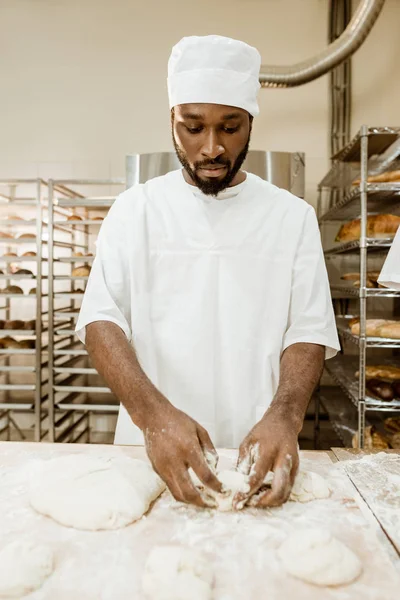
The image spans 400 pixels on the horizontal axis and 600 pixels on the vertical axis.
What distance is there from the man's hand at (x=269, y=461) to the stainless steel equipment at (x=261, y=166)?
2255 mm

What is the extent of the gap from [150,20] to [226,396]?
129 inches

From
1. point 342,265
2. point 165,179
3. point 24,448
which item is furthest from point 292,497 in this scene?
point 342,265

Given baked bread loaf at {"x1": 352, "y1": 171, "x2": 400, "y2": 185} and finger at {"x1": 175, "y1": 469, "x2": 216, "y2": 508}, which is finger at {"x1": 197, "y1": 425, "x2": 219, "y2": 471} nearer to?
finger at {"x1": 175, "y1": 469, "x2": 216, "y2": 508}

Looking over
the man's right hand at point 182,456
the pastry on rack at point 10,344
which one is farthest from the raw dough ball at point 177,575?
the pastry on rack at point 10,344

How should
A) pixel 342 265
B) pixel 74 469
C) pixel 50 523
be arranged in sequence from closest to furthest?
pixel 50 523, pixel 74 469, pixel 342 265

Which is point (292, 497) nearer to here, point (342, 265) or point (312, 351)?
point (312, 351)

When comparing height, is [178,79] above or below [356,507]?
above

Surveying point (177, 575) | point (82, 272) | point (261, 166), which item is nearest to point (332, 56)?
point (261, 166)

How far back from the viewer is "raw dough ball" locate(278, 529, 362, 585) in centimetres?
71

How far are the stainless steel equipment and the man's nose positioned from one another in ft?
5.93

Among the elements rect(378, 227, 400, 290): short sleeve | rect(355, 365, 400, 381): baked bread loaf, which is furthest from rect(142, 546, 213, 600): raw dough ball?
rect(355, 365, 400, 381): baked bread loaf

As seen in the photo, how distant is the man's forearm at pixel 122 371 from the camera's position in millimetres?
992

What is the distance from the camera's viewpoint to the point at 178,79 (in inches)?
50.2

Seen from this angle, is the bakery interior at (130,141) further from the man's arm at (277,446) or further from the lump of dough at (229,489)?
the lump of dough at (229,489)
